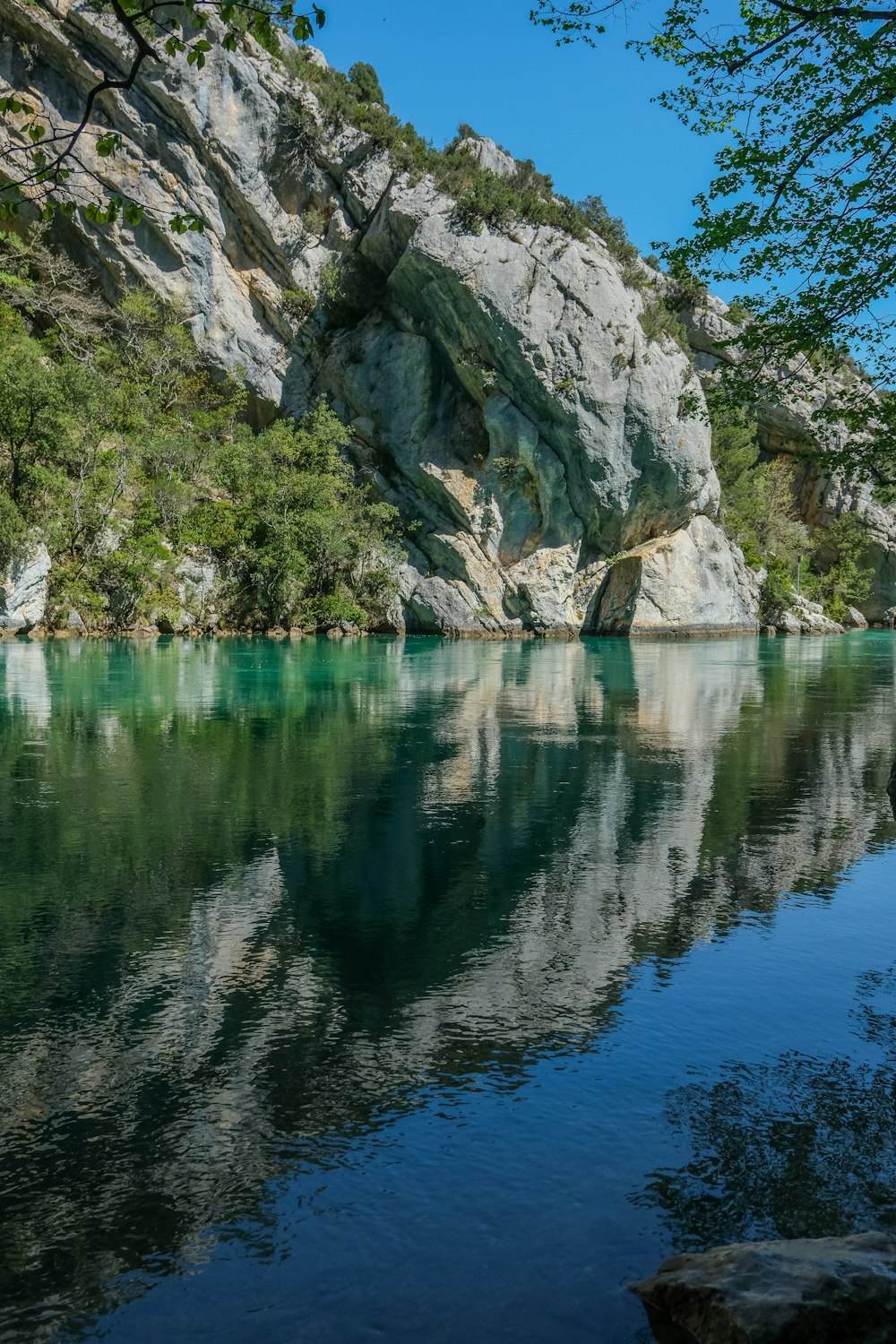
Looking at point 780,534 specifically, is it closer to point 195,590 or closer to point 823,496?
point 823,496

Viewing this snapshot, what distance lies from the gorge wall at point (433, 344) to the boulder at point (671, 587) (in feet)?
0.67

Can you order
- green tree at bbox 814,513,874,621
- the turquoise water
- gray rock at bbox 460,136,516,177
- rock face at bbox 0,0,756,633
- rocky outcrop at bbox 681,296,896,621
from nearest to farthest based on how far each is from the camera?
the turquoise water < rock face at bbox 0,0,756,633 < gray rock at bbox 460,136,516,177 < rocky outcrop at bbox 681,296,896,621 < green tree at bbox 814,513,874,621

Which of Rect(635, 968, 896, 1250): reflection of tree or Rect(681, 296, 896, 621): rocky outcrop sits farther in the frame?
Rect(681, 296, 896, 621): rocky outcrop

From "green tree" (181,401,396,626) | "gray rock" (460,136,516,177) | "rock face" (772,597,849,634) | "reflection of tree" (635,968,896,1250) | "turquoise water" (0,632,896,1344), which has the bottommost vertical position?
"reflection of tree" (635,968,896,1250)

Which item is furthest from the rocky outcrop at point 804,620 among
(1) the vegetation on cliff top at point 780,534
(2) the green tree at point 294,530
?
(2) the green tree at point 294,530

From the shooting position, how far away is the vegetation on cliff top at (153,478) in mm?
45281

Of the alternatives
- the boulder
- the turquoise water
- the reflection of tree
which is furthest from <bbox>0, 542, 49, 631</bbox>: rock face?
the reflection of tree

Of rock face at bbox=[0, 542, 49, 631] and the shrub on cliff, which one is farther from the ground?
the shrub on cliff

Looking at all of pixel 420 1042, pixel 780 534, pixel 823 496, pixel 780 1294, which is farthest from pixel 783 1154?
pixel 823 496

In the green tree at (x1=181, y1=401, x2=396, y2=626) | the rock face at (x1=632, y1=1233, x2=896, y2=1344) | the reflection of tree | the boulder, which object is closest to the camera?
the rock face at (x1=632, y1=1233, x2=896, y2=1344)

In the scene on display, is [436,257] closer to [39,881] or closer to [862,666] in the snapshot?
[862,666]

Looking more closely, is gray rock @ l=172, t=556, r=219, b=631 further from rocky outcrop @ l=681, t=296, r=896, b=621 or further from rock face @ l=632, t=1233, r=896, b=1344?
rock face @ l=632, t=1233, r=896, b=1344

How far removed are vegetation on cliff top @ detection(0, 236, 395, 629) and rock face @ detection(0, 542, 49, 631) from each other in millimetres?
1026

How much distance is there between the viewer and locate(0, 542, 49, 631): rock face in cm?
4169
